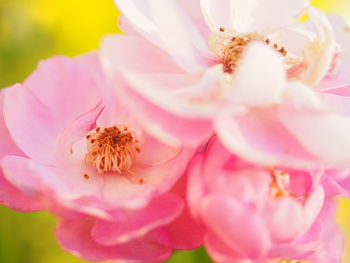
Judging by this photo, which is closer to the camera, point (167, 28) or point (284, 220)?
point (284, 220)

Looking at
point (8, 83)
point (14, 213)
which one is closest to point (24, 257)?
point (14, 213)

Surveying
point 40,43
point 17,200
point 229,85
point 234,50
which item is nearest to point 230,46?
point 234,50

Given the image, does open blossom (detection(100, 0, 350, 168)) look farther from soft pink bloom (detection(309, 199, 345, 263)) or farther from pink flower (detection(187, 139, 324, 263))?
soft pink bloom (detection(309, 199, 345, 263))

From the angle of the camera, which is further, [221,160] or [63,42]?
[63,42]

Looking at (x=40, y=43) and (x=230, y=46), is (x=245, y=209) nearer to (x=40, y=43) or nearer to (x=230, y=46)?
(x=230, y=46)

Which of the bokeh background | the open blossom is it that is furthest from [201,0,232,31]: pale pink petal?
the bokeh background

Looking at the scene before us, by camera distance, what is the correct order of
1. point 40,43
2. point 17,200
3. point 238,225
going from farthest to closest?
point 40,43
point 17,200
point 238,225

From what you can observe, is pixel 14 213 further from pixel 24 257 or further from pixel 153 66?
pixel 153 66
